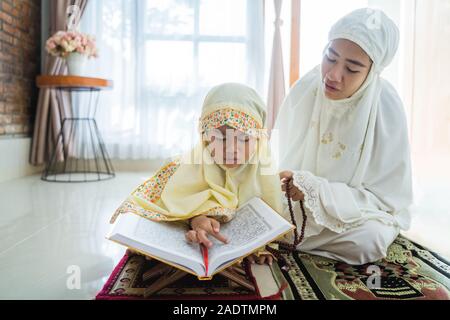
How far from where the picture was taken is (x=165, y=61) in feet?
11.5

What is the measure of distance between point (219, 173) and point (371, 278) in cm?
51

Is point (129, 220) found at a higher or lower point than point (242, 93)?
lower

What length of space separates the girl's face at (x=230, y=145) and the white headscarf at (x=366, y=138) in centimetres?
30

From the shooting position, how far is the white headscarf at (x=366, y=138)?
1.27 m

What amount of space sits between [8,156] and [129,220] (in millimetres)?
2460

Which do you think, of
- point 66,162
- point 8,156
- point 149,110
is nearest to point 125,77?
point 149,110

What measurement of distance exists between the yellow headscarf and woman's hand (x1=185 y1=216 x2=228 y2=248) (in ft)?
0.11

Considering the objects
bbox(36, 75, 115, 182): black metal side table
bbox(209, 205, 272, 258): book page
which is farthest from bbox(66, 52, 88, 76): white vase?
bbox(209, 205, 272, 258): book page

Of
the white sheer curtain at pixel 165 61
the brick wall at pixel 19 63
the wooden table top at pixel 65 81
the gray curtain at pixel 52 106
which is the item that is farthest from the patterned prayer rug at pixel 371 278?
the gray curtain at pixel 52 106

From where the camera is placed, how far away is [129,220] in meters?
0.97

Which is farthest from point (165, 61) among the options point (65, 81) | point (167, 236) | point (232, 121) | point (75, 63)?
point (167, 236)

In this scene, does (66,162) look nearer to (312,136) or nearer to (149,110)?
(149,110)

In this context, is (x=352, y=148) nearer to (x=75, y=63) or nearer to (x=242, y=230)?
(x=242, y=230)

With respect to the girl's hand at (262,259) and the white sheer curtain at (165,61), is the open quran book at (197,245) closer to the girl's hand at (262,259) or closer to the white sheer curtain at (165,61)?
the girl's hand at (262,259)
